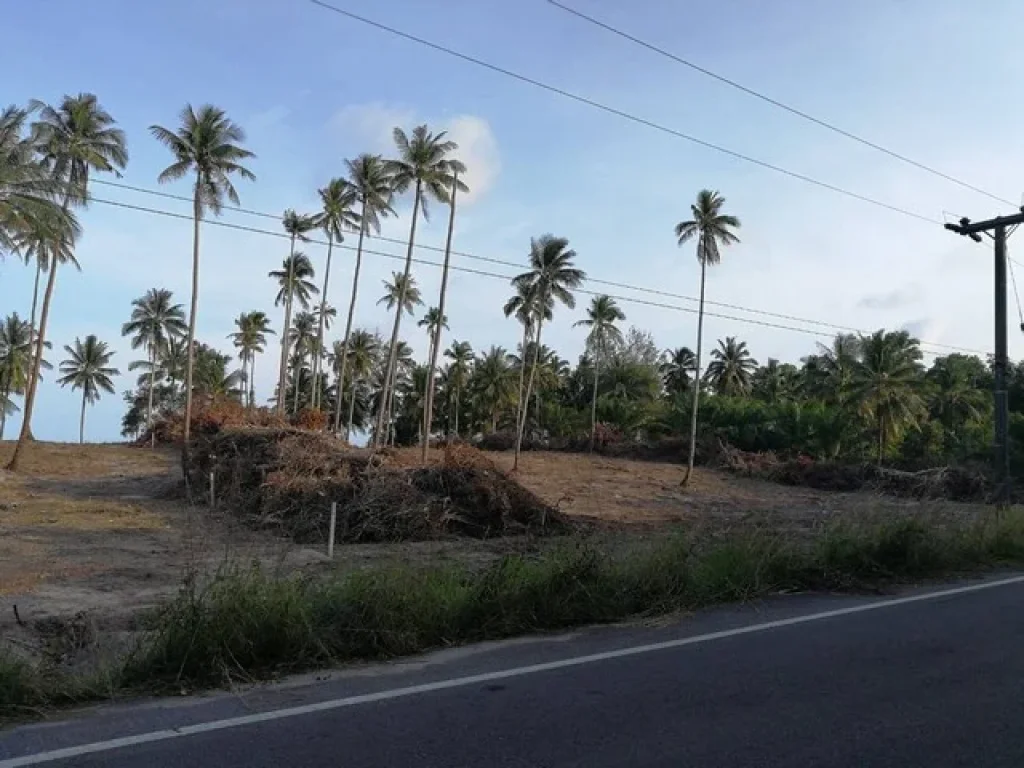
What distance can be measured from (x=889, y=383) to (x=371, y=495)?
4014 centimetres

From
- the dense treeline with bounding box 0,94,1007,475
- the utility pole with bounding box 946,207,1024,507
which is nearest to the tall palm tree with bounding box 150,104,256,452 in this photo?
the dense treeline with bounding box 0,94,1007,475

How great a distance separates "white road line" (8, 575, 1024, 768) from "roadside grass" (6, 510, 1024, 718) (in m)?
0.88

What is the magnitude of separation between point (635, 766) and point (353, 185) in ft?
144

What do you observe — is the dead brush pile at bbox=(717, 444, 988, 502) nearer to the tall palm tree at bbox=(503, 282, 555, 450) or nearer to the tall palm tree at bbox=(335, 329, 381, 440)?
the tall palm tree at bbox=(503, 282, 555, 450)

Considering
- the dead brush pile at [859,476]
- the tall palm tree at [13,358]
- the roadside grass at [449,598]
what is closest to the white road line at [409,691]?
Result: the roadside grass at [449,598]

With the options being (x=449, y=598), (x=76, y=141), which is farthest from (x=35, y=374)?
Result: (x=449, y=598)

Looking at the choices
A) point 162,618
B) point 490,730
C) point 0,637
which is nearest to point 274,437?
point 0,637

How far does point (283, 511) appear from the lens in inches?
856

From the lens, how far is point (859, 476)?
4541 centimetres

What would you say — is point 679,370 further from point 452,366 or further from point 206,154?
point 206,154

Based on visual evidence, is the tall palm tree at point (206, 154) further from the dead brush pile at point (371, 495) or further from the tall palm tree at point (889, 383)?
the tall palm tree at point (889, 383)

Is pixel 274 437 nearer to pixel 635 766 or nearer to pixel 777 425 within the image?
pixel 635 766

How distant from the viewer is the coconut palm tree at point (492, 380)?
75.1 meters

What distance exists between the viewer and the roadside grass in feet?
20.9
